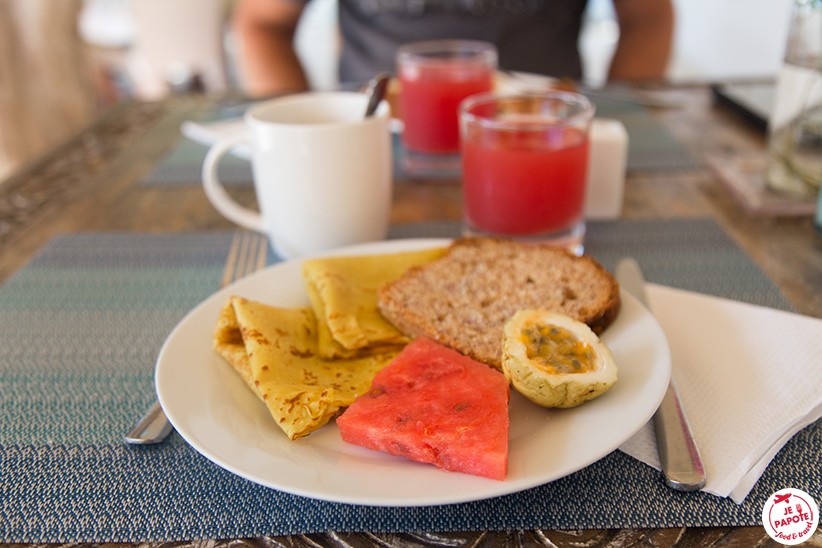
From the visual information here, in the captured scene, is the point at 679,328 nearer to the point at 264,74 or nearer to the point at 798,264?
the point at 798,264

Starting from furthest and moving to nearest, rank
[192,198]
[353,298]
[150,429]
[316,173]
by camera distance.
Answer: [192,198]
[316,173]
[353,298]
[150,429]

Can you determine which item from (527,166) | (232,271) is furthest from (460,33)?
(232,271)

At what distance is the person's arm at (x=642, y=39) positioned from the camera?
2.25 meters

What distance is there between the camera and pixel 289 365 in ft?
2.39

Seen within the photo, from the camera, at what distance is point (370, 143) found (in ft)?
3.39

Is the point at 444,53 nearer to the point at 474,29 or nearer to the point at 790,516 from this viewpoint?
the point at 474,29

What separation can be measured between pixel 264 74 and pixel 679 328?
197 cm

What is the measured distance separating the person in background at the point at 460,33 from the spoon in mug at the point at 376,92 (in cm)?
105

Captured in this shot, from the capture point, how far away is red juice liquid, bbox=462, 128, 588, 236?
3.32ft

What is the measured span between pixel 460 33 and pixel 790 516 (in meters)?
1.81

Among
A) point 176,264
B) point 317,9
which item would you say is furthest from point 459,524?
Result: point 317,9

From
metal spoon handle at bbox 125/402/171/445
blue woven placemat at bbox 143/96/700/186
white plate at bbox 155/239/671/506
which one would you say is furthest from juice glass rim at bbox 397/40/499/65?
metal spoon handle at bbox 125/402/171/445

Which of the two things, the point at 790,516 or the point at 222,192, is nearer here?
the point at 790,516

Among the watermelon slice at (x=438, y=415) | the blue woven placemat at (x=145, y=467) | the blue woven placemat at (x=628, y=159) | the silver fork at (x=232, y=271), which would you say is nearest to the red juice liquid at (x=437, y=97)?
the blue woven placemat at (x=628, y=159)
